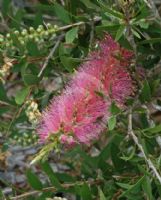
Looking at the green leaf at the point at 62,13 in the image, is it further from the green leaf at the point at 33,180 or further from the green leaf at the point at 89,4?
the green leaf at the point at 33,180

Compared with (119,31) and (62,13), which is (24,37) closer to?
(62,13)

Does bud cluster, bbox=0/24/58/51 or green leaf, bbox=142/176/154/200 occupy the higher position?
bud cluster, bbox=0/24/58/51

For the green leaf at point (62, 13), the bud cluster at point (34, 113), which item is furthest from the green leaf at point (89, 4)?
the bud cluster at point (34, 113)

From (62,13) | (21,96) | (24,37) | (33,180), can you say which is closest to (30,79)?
(21,96)

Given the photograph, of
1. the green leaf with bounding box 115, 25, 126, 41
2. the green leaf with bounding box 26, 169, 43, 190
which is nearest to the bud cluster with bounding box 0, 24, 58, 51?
the green leaf with bounding box 115, 25, 126, 41

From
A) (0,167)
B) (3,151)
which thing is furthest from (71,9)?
(0,167)

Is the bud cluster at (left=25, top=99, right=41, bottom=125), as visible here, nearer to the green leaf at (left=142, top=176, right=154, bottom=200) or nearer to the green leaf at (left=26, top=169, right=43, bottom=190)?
the green leaf at (left=26, top=169, right=43, bottom=190)
